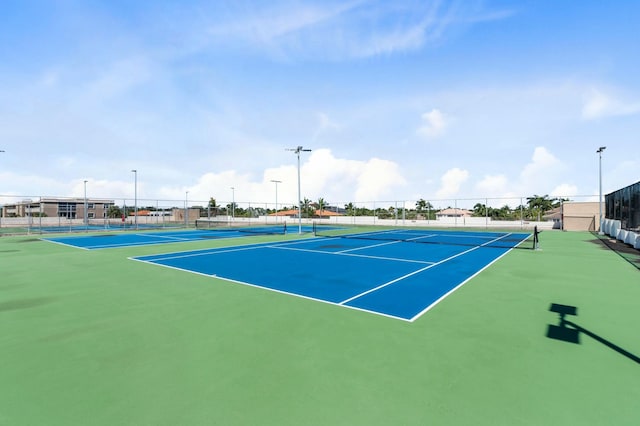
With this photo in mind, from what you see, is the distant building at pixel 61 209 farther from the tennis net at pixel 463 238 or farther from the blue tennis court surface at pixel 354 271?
the blue tennis court surface at pixel 354 271

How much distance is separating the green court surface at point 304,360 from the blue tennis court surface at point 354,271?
2.29 ft

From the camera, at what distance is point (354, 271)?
1103 cm

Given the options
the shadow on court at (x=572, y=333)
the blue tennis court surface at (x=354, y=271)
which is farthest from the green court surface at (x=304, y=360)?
the blue tennis court surface at (x=354, y=271)

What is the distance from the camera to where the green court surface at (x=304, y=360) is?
338cm

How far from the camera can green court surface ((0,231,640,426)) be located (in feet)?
11.1

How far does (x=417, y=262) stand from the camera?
12875 millimetres

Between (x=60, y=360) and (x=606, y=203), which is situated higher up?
(x=606, y=203)

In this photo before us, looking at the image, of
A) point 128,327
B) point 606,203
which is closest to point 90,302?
point 128,327

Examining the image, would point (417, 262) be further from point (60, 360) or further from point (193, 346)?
point (60, 360)

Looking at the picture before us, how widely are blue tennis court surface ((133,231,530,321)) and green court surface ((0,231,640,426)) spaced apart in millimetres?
697

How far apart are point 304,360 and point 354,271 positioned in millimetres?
6681

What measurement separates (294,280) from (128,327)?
4.69 metres

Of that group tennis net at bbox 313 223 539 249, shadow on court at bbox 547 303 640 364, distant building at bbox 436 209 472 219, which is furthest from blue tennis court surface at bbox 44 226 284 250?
distant building at bbox 436 209 472 219

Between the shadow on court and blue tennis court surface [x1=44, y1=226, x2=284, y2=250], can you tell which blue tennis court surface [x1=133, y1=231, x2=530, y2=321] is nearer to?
the shadow on court
